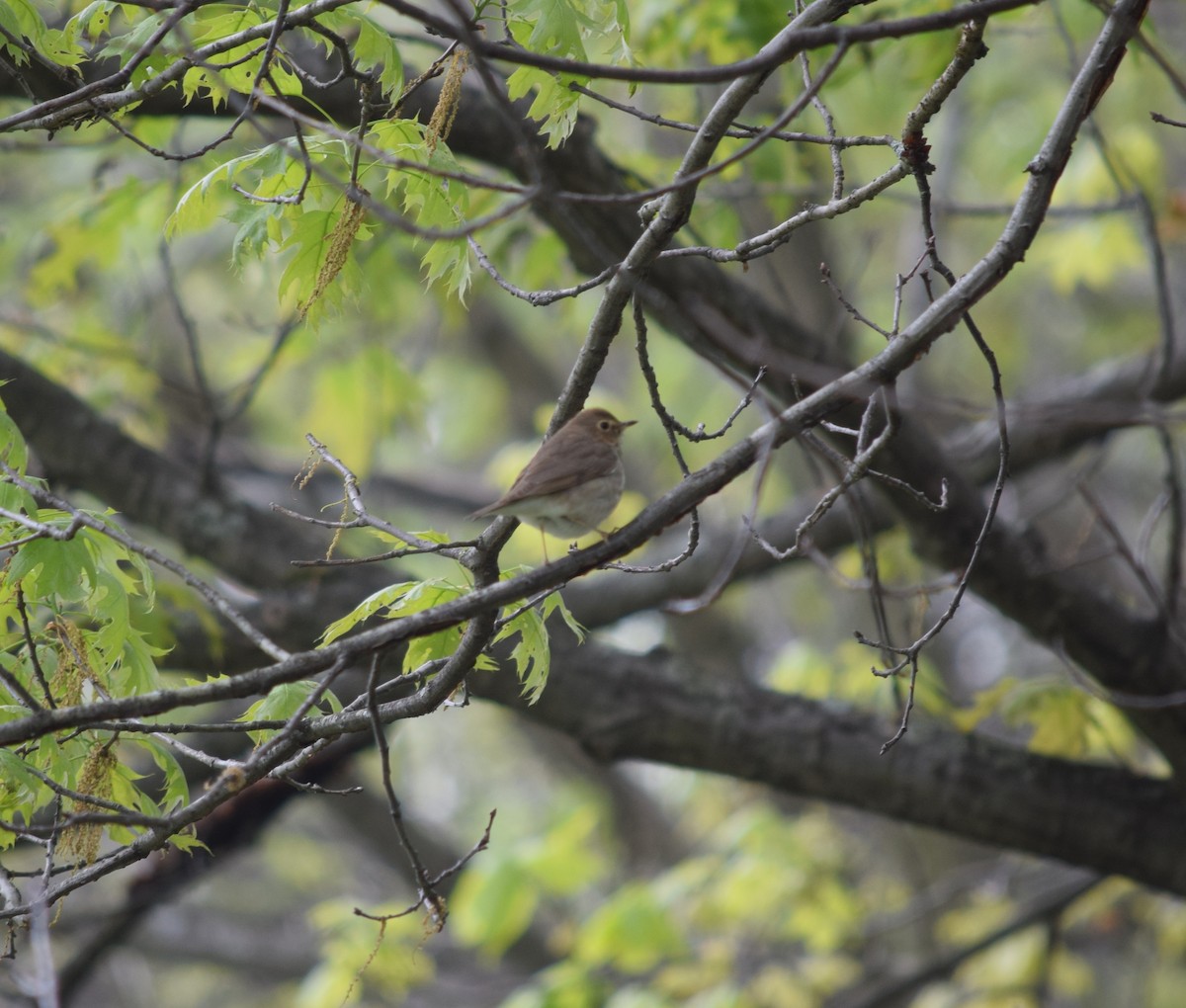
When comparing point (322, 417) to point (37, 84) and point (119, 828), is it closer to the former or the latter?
→ point (37, 84)

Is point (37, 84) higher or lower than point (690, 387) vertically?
lower

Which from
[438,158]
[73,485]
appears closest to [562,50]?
[438,158]

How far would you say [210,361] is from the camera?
11.5 metres

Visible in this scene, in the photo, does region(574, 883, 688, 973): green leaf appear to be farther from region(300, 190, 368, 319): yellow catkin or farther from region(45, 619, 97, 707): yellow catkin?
region(300, 190, 368, 319): yellow catkin

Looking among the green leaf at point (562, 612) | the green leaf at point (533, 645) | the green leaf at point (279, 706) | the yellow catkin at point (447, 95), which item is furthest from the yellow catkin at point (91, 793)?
the yellow catkin at point (447, 95)

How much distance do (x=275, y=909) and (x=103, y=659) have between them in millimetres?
12485

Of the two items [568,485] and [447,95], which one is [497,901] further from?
[447,95]

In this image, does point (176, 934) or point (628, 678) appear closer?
point (628, 678)

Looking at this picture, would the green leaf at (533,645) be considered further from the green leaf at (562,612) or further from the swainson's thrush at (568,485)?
the swainson's thrush at (568,485)

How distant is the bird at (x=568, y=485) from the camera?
2.68m

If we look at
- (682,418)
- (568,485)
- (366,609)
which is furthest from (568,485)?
(682,418)

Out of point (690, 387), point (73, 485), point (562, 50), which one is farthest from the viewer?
point (690, 387)

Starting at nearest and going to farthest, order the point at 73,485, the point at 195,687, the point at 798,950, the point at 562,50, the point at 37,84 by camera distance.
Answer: the point at 195,687, the point at 562,50, the point at 37,84, the point at 73,485, the point at 798,950

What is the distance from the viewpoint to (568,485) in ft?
9.25
